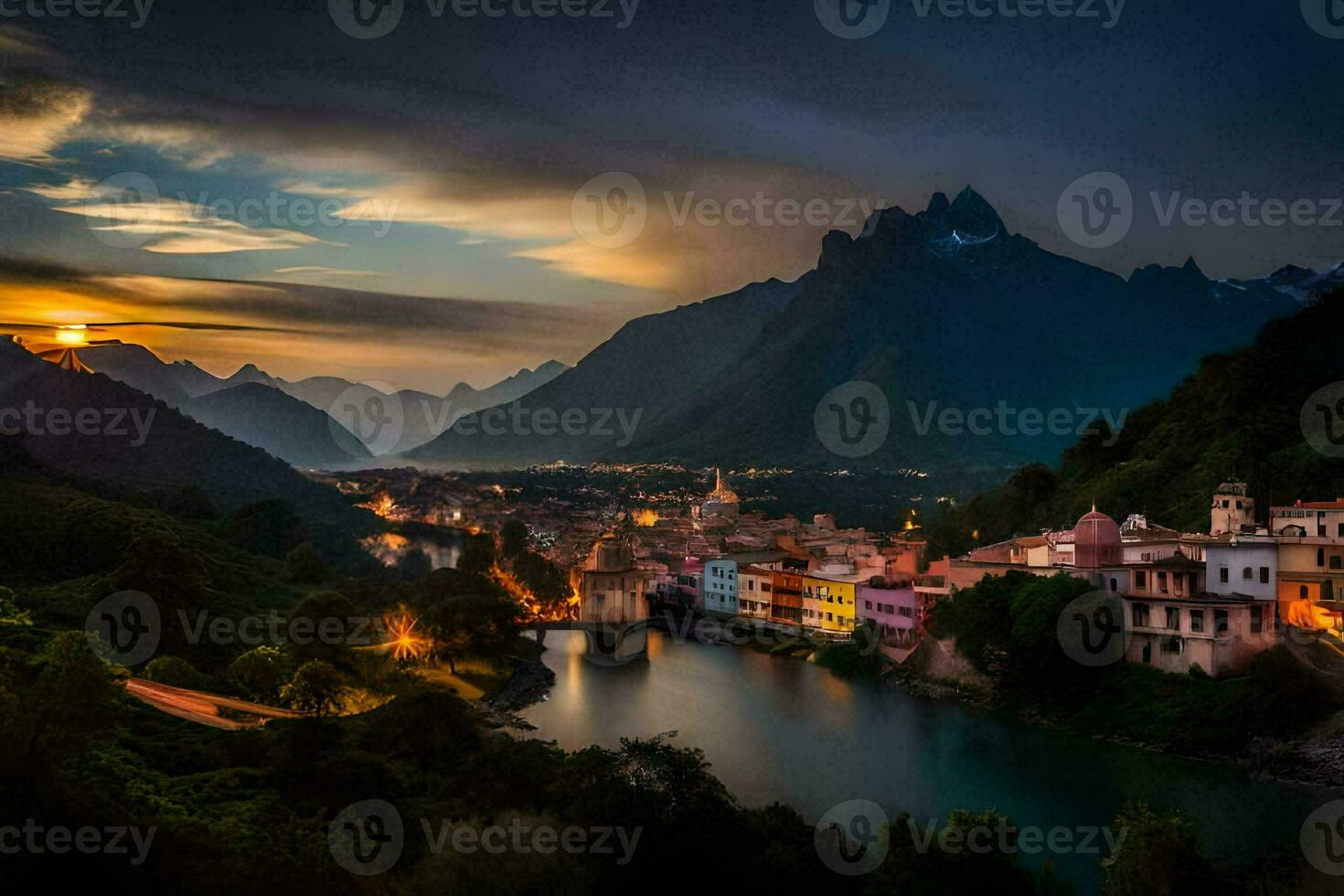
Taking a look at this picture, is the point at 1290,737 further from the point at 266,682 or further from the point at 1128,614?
the point at 266,682

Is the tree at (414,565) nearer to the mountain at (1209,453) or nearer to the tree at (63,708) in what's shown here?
the mountain at (1209,453)

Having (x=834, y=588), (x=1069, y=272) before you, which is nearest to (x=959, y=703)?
(x=834, y=588)

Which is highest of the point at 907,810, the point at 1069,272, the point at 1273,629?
the point at 1069,272

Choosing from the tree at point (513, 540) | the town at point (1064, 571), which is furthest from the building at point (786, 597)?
the tree at point (513, 540)

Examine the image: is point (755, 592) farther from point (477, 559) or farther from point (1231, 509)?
point (1231, 509)

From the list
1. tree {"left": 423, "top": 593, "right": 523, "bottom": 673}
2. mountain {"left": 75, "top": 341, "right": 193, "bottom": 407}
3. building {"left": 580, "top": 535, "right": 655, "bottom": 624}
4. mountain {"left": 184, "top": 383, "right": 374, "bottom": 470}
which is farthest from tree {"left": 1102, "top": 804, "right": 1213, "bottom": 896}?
mountain {"left": 184, "top": 383, "right": 374, "bottom": 470}
